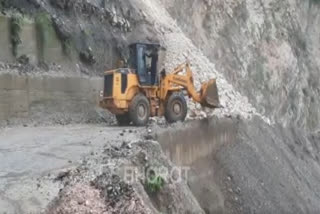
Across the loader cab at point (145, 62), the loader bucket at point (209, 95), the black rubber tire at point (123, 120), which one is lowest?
the black rubber tire at point (123, 120)

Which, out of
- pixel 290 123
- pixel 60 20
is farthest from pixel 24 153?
pixel 290 123

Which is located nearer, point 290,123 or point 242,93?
point 242,93

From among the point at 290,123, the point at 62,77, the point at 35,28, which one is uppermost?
the point at 35,28

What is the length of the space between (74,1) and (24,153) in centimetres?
821

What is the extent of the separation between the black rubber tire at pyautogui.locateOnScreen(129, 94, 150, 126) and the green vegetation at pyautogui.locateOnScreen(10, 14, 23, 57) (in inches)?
121

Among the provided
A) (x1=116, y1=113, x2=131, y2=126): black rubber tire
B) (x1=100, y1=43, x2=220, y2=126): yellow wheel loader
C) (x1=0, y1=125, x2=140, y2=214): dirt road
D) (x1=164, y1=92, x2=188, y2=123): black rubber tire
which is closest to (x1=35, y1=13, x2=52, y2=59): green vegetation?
(x1=0, y1=125, x2=140, y2=214): dirt road

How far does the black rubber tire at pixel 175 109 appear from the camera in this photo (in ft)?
44.9

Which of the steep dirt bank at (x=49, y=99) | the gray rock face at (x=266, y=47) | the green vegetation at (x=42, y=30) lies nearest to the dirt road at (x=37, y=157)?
the steep dirt bank at (x=49, y=99)

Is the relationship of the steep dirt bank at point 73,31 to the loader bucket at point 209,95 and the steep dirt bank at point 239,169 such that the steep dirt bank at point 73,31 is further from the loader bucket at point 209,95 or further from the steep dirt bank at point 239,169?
the steep dirt bank at point 239,169

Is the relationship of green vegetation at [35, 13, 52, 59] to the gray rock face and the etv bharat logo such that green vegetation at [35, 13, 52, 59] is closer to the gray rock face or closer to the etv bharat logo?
the etv bharat logo

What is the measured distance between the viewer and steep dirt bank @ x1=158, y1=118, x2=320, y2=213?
1188cm

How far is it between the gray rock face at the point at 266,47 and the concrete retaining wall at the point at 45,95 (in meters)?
7.82

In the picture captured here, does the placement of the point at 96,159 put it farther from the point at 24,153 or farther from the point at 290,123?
the point at 290,123

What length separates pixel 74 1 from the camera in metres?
16.6
